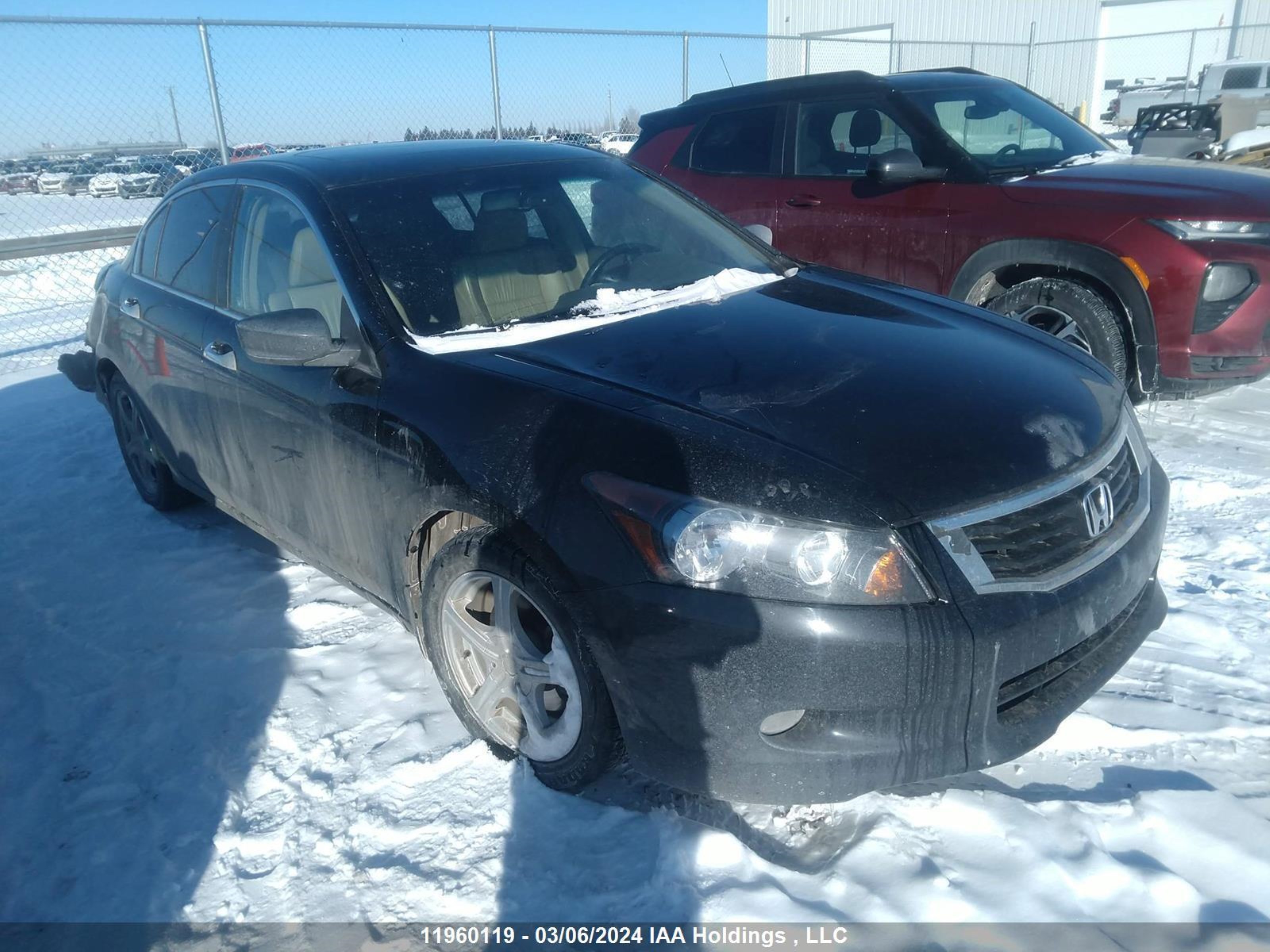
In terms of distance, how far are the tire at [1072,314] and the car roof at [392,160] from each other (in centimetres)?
256

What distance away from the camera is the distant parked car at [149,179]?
30.4ft

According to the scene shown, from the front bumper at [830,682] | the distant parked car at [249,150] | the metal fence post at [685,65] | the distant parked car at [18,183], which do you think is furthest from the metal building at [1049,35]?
the front bumper at [830,682]

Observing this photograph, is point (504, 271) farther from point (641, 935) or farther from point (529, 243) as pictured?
point (641, 935)

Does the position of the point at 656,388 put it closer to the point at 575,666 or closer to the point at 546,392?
the point at 546,392

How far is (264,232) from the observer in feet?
11.3

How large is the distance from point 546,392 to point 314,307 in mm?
1146

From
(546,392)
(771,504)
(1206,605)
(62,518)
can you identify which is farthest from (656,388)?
(62,518)

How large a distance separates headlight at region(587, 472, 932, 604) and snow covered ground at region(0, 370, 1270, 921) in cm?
74

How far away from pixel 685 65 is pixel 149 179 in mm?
6849

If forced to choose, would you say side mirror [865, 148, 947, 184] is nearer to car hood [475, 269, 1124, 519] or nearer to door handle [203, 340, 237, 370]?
car hood [475, 269, 1124, 519]

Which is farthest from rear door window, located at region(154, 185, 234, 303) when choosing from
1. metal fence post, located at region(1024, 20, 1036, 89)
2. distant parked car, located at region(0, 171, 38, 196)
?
metal fence post, located at region(1024, 20, 1036, 89)

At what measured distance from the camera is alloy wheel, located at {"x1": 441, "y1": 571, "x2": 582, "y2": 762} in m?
2.43

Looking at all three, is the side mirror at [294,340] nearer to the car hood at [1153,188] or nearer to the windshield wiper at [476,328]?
the windshield wiper at [476,328]

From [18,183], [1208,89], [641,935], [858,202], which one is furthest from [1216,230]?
[1208,89]
